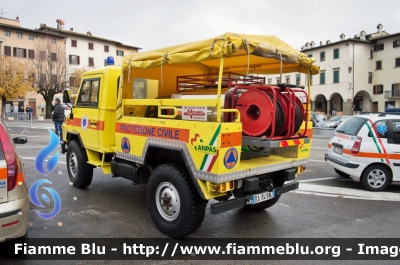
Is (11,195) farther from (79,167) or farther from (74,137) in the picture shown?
(74,137)

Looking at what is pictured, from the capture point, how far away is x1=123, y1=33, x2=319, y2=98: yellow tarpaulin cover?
395 centimetres

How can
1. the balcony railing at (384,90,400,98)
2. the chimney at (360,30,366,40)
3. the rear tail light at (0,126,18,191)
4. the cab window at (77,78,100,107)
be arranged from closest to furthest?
the rear tail light at (0,126,18,191)
the cab window at (77,78,100,107)
the balcony railing at (384,90,400,98)
the chimney at (360,30,366,40)

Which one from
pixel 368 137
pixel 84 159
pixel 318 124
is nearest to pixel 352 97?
pixel 318 124

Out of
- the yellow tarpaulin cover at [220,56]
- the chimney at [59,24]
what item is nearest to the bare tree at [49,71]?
the chimney at [59,24]

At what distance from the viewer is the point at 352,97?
4584 cm

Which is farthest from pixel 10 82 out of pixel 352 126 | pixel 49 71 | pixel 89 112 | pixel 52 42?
pixel 352 126

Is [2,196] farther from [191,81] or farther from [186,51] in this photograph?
[191,81]

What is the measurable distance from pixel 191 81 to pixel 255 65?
4.16ft

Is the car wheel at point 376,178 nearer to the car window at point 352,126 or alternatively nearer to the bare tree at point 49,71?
the car window at point 352,126

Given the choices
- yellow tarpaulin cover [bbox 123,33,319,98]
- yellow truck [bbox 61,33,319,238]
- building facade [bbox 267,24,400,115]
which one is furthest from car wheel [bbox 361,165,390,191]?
building facade [bbox 267,24,400,115]

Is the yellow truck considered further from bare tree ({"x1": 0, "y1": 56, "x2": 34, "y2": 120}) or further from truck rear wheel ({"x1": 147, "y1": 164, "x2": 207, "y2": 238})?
bare tree ({"x1": 0, "y1": 56, "x2": 34, "y2": 120})

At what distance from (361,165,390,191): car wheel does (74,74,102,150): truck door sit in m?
5.46

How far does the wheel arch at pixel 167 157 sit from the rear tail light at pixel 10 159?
172 centimetres

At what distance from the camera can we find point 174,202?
429 centimetres
